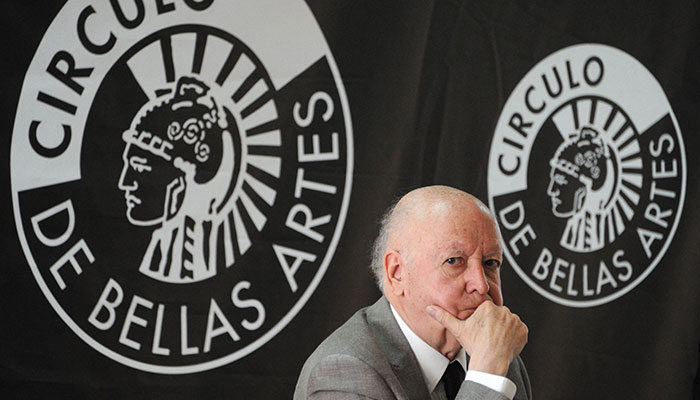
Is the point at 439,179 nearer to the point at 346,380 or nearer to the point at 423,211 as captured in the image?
the point at 423,211

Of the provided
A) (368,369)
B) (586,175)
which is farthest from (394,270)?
(586,175)

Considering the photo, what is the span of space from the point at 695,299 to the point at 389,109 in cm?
173

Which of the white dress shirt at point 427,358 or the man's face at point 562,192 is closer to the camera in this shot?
the white dress shirt at point 427,358

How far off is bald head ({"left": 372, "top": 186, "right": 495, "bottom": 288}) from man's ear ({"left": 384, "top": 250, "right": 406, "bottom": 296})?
24 millimetres

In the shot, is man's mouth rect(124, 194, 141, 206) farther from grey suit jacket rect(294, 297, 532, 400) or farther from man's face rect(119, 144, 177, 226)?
grey suit jacket rect(294, 297, 532, 400)

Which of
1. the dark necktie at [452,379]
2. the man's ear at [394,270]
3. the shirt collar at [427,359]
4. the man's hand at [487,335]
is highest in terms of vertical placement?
the man's ear at [394,270]

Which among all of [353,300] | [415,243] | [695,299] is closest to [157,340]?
[353,300]

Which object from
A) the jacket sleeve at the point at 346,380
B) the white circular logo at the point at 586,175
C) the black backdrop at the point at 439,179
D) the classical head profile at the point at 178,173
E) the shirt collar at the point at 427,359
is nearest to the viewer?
the jacket sleeve at the point at 346,380

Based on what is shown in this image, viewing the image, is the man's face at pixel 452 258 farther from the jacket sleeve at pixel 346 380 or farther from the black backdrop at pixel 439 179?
the black backdrop at pixel 439 179

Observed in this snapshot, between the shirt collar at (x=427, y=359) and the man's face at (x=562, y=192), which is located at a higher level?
the man's face at (x=562, y=192)

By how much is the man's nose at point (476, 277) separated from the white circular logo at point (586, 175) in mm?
1508

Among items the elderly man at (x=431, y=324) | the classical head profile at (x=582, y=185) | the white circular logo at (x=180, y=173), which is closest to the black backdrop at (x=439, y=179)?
the white circular logo at (x=180, y=173)

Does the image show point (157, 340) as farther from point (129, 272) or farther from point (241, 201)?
point (241, 201)

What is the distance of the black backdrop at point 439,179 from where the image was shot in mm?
2410
